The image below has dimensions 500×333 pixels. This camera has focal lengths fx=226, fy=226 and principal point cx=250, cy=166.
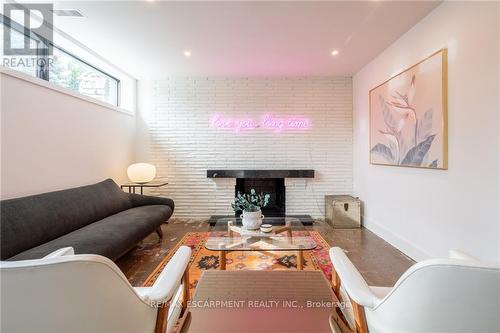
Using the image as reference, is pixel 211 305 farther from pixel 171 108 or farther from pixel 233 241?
pixel 171 108

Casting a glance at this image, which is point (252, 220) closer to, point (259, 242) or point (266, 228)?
point (266, 228)

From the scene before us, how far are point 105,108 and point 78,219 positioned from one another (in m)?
1.83

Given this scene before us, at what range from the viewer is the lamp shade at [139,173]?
3709mm

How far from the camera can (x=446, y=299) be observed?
2.65ft

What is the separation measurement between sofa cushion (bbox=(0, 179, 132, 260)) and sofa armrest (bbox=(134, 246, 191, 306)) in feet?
4.18

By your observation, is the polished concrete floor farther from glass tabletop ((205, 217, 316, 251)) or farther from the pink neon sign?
the pink neon sign

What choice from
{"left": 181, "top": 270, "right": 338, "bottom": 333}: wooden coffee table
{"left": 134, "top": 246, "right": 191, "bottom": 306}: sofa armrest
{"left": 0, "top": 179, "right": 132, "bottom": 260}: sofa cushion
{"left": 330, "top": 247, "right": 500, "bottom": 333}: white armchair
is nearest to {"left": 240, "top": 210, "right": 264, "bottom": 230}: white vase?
{"left": 181, "top": 270, "right": 338, "bottom": 333}: wooden coffee table

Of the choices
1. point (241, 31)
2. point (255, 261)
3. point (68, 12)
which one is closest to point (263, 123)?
point (241, 31)

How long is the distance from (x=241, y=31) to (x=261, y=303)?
9.08 ft

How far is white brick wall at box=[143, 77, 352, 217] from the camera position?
4.30 m

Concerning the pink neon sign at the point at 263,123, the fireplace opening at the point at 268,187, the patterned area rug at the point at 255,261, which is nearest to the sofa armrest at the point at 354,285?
the patterned area rug at the point at 255,261

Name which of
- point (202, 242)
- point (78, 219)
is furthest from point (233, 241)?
point (78, 219)

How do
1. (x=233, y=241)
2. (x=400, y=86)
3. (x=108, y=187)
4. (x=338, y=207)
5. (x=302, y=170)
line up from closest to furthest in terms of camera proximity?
(x=233, y=241), (x=400, y=86), (x=108, y=187), (x=338, y=207), (x=302, y=170)

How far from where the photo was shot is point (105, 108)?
3459mm
